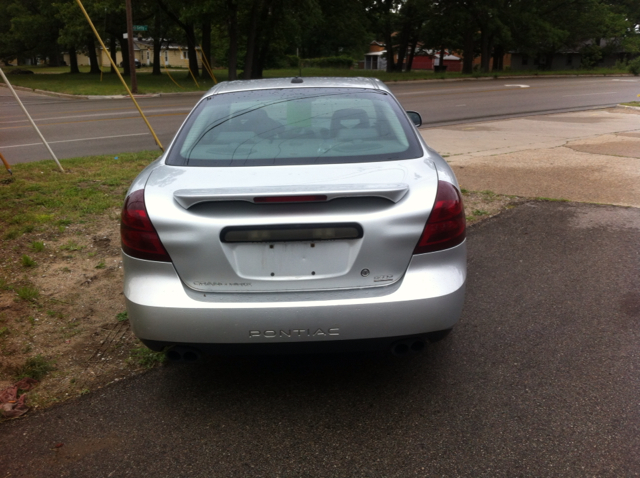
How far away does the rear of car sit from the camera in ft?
9.32

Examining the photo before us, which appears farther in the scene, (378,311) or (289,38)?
(289,38)

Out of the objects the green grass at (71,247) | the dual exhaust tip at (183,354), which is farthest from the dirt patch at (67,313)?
the dual exhaust tip at (183,354)

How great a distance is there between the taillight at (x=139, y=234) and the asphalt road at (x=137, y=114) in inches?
350

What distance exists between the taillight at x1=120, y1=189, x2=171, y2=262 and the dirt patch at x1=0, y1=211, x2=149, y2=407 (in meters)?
1.02

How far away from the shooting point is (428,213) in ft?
9.67

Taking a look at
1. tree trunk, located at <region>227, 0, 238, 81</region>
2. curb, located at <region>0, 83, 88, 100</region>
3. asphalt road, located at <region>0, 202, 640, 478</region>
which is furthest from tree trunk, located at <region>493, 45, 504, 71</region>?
asphalt road, located at <region>0, 202, 640, 478</region>

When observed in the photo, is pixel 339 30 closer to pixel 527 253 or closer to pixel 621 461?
pixel 527 253

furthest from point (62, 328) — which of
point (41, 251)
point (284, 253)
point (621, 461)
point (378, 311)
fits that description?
point (621, 461)

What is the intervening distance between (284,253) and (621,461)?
1802 millimetres

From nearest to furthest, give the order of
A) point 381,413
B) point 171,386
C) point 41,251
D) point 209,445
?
point 209,445 < point 381,413 < point 171,386 < point 41,251

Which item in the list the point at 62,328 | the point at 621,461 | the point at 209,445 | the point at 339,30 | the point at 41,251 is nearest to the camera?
the point at 621,461

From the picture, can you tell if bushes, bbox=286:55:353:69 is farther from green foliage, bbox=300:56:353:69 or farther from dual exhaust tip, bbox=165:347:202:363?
dual exhaust tip, bbox=165:347:202:363

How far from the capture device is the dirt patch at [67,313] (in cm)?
363

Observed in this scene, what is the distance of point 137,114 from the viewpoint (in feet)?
62.9
